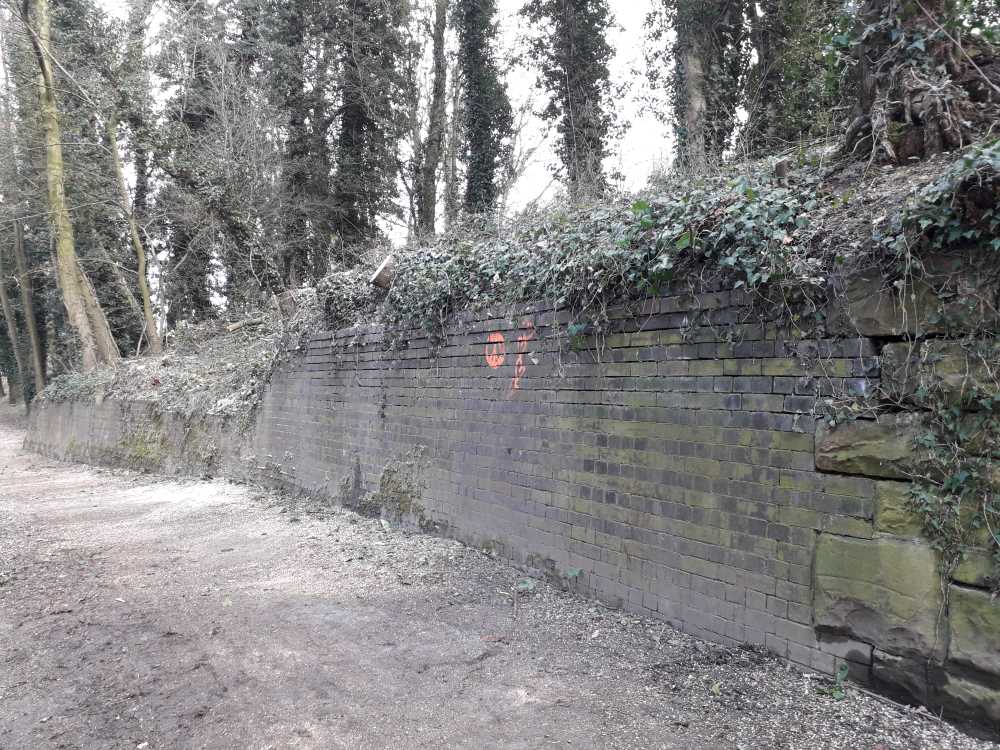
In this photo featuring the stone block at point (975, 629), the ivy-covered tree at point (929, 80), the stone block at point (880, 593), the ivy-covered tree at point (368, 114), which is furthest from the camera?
the ivy-covered tree at point (368, 114)

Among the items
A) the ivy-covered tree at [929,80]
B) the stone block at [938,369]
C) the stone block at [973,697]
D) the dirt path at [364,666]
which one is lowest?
the dirt path at [364,666]

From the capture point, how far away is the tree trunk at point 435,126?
1708 centimetres

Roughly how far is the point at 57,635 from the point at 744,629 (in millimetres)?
4254

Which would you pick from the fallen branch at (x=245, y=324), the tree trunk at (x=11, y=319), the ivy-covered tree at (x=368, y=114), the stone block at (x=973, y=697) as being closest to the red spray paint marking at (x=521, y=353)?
the stone block at (x=973, y=697)

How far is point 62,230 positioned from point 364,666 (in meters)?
17.3

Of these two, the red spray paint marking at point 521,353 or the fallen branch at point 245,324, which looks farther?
the fallen branch at point 245,324

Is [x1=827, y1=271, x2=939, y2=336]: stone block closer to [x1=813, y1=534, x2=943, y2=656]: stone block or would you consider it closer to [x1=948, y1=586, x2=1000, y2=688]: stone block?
[x1=813, y1=534, x2=943, y2=656]: stone block

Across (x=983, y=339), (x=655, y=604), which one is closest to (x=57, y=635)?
(x=655, y=604)

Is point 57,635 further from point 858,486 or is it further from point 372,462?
point 858,486

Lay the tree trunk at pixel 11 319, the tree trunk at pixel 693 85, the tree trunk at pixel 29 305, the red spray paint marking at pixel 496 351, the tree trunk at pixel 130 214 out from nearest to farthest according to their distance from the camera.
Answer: the red spray paint marking at pixel 496 351
the tree trunk at pixel 693 85
the tree trunk at pixel 130 214
the tree trunk at pixel 29 305
the tree trunk at pixel 11 319

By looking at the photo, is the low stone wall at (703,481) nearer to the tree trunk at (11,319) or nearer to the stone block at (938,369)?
the stone block at (938,369)

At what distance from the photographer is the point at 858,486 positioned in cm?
294

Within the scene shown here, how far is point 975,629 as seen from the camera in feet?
8.53

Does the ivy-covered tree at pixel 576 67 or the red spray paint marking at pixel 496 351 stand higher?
the ivy-covered tree at pixel 576 67
